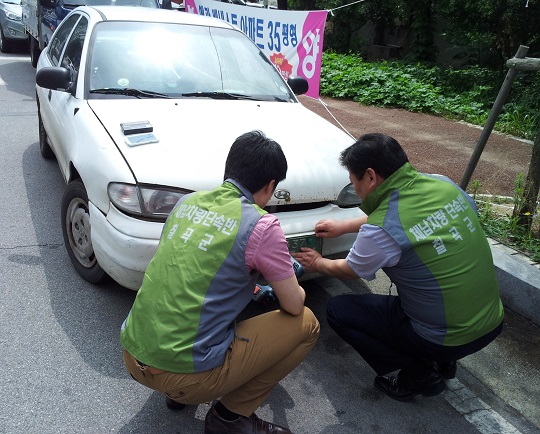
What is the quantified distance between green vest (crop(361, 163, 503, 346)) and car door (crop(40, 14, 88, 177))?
6.96 ft

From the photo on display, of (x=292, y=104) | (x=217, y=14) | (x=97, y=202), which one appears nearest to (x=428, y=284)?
(x=97, y=202)

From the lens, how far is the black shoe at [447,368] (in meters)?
2.81

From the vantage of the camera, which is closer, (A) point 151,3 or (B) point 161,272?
(B) point 161,272

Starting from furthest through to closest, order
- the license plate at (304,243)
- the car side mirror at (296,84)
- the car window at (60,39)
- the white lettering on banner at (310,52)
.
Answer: the white lettering on banner at (310,52) → the car window at (60,39) → the car side mirror at (296,84) → the license plate at (304,243)

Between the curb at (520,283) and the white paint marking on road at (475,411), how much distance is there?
90cm

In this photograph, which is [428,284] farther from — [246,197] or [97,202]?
[97,202]

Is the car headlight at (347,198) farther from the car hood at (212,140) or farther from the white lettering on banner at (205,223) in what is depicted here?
the white lettering on banner at (205,223)

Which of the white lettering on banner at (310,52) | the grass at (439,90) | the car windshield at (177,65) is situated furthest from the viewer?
the grass at (439,90)

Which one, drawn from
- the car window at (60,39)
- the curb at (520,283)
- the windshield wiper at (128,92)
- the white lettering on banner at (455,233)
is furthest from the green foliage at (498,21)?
the white lettering on banner at (455,233)

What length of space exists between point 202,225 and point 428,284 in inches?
41.4

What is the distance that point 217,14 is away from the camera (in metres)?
8.78

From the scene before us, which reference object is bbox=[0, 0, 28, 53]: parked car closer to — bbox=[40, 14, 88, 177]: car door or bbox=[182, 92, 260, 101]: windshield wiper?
bbox=[40, 14, 88, 177]: car door

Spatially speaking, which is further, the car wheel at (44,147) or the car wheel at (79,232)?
the car wheel at (44,147)

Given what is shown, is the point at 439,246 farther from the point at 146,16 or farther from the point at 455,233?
→ the point at 146,16
